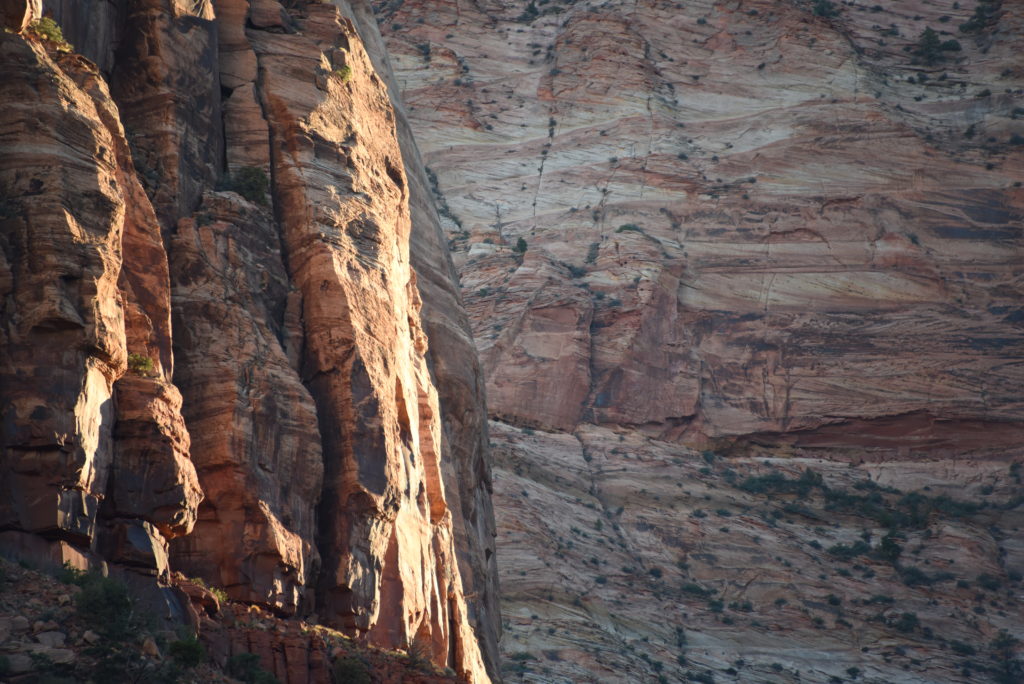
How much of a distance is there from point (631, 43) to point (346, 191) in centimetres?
6640

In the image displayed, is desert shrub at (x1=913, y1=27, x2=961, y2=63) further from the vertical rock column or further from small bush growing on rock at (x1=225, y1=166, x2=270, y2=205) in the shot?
the vertical rock column

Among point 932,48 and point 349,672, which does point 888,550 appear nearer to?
point 932,48

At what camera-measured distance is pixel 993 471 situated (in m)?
72.6

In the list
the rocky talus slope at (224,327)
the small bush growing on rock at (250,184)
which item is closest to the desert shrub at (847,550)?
the rocky talus slope at (224,327)

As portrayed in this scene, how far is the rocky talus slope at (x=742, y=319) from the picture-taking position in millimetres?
61656

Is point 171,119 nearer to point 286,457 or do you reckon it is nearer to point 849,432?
point 286,457

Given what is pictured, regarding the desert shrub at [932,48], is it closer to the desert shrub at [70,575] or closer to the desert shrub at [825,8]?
the desert shrub at [825,8]

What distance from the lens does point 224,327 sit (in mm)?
25203

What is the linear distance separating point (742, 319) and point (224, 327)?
55.3m

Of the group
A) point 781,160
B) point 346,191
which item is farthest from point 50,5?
point 781,160

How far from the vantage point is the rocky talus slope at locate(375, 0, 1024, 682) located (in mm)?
61656

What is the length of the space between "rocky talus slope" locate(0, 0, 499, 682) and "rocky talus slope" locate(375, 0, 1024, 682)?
24884 millimetres

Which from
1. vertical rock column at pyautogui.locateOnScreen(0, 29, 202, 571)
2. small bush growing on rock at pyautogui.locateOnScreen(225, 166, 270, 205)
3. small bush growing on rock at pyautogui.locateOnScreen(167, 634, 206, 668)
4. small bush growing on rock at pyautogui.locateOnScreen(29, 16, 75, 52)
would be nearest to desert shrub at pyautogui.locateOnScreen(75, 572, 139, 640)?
small bush growing on rock at pyautogui.locateOnScreen(167, 634, 206, 668)

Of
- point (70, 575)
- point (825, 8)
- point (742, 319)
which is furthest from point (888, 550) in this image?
point (70, 575)
